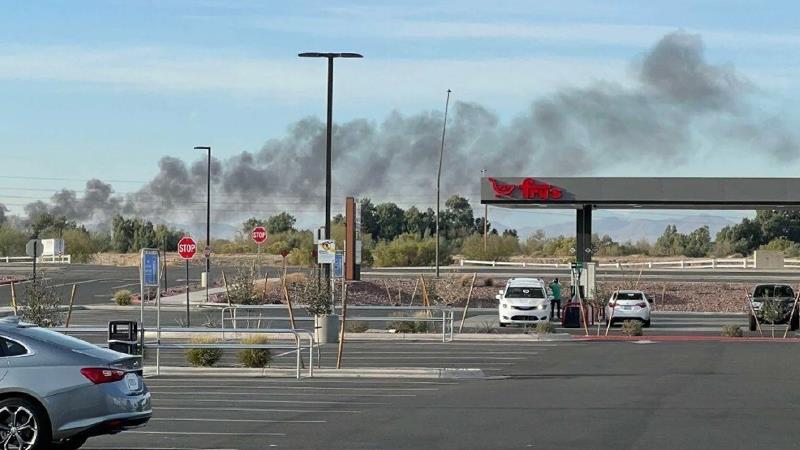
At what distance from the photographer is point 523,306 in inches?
1652

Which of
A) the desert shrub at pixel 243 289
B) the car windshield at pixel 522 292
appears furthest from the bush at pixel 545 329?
the desert shrub at pixel 243 289

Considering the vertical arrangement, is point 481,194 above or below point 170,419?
above

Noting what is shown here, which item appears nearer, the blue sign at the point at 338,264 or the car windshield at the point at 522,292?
the blue sign at the point at 338,264

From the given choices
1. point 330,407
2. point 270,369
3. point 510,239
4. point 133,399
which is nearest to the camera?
point 133,399

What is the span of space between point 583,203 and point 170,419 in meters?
33.5

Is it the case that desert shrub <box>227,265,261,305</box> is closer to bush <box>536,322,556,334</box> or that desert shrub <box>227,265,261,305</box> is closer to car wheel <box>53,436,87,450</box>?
bush <box>536,322,556,334</box>

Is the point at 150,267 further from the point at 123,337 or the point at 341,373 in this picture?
the point at 123,337

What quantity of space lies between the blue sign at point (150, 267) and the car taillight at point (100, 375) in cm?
1542

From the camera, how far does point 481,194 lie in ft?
159

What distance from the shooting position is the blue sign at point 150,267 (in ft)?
94.7

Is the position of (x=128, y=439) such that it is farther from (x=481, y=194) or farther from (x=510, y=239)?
(x=510, y=239)

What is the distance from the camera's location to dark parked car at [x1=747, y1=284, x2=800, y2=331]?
42.2 metres

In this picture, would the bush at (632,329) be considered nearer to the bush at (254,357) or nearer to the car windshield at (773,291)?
the car windshield at (773,291)

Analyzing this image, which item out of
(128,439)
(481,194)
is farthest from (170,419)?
(481,194)
